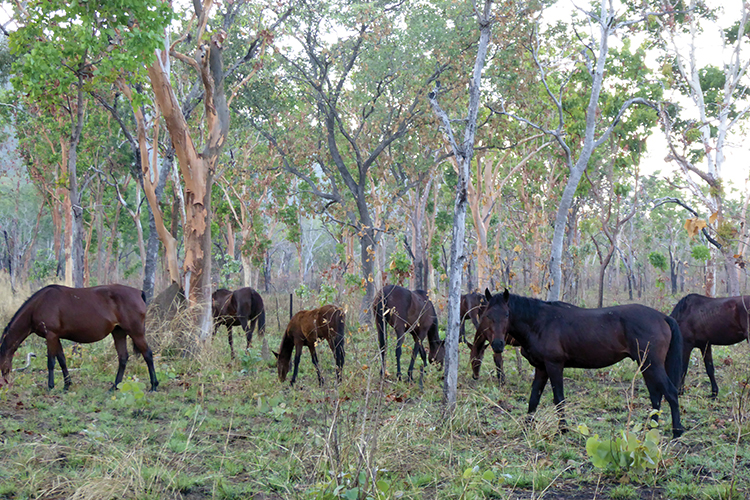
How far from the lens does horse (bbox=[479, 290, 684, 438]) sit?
22.0 feet

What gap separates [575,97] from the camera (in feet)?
54.5

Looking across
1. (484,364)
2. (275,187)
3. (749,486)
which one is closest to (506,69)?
(484,364)

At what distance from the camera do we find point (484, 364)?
11461mm

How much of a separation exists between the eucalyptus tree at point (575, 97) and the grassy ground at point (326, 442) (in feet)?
10.8

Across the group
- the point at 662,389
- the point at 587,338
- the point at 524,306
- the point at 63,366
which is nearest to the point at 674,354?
the point at 662,389

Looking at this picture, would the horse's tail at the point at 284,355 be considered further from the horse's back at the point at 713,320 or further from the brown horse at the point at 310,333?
the horse's back at the point at 713,320

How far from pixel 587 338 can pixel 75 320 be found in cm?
726

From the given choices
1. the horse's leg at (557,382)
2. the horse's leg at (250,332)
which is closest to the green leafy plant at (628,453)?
the horse's leg at (557,382)

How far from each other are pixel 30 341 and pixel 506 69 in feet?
44.8

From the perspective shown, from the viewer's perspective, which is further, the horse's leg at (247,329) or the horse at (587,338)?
the horse's leg at (247,329)

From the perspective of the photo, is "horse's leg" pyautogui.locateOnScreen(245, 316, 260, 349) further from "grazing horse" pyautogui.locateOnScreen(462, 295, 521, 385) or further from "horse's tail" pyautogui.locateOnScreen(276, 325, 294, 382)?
"grazing horse" pyautogui.locateOnScreen(462, 295, 521, 385)

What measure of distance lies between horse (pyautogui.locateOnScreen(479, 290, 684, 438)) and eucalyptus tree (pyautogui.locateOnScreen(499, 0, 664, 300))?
296 cm

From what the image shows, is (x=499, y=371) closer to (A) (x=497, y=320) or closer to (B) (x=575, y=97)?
(A) (x=497, y=320)

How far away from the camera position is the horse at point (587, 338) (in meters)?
6.70
